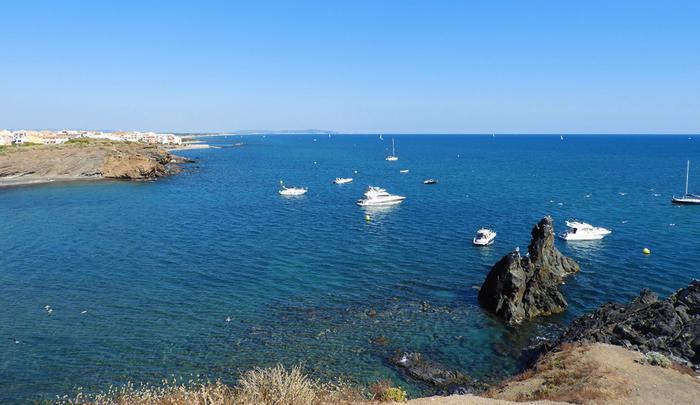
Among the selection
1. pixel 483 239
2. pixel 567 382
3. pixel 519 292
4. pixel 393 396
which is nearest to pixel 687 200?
pixel 483 239

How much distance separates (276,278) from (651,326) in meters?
26.0

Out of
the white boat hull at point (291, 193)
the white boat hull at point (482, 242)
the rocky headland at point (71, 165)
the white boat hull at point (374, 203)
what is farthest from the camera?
the rocky headland at point (71, 165)

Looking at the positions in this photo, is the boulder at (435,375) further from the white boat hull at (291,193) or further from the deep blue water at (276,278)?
the white boat hull at (291,193)

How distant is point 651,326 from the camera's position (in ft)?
86.8

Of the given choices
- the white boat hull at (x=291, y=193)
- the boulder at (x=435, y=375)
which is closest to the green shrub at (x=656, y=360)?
the boulder at (x=435, y=375)

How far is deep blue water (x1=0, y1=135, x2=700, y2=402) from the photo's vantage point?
2648cm

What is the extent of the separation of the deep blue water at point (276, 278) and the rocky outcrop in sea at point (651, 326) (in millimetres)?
3591

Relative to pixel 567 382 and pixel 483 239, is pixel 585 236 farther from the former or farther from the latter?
pixel 567 382

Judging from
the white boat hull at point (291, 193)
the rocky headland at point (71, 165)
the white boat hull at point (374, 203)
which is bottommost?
the white boat hull at point (374, 203)

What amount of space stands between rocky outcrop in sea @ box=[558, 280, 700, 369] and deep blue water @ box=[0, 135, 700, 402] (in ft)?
11.8

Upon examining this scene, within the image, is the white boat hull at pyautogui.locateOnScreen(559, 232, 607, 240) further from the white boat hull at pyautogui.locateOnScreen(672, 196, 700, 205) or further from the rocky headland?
the rocky headland

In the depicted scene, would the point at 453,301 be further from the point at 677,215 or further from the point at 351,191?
the point at 351,191

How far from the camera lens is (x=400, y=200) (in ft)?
265

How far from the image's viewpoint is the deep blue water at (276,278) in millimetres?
26484
